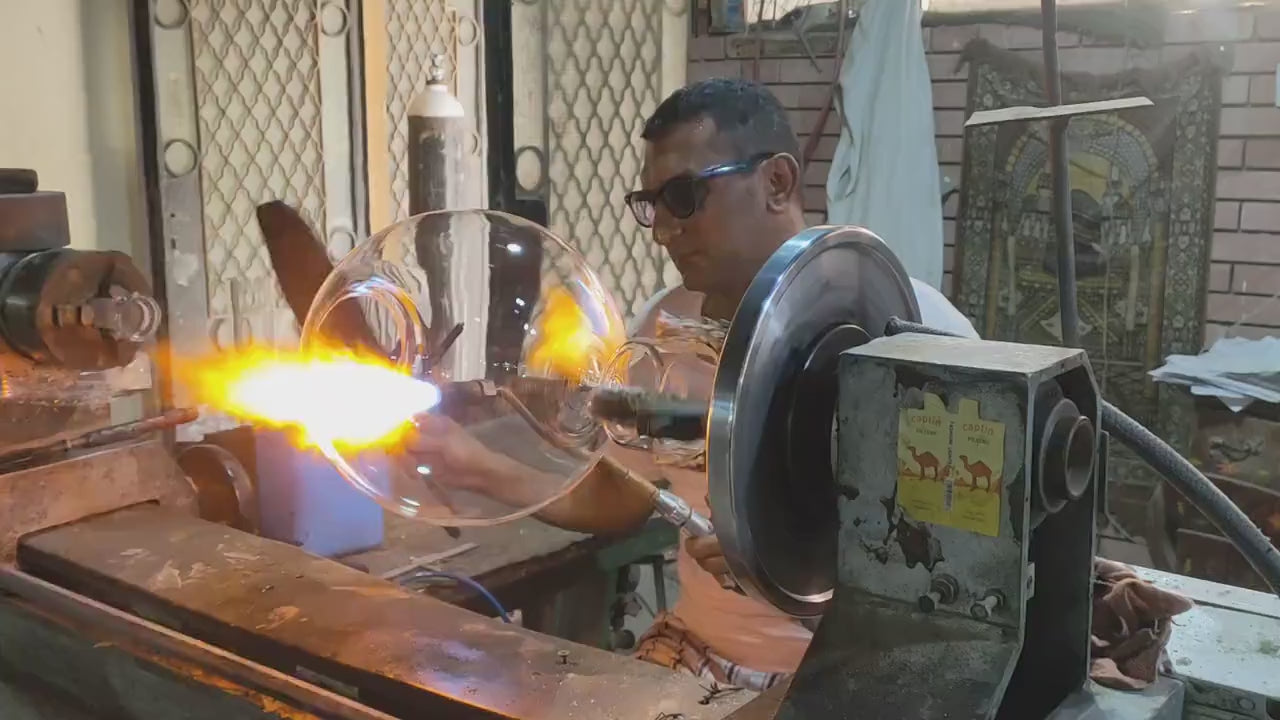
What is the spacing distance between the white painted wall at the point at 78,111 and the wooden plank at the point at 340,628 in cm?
150

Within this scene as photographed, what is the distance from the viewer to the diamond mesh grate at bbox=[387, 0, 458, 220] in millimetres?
3365

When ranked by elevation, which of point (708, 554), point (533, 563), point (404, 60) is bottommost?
point (533, 563)

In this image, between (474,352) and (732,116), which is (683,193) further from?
(474,352)

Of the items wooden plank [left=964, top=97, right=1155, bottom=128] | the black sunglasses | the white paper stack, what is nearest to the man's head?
the black sunglasses

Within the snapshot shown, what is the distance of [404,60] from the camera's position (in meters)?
3.42

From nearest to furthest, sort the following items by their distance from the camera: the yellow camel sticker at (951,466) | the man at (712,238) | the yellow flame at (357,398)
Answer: the yellow camel sticker at (951,466), the yellow flame at (357,398), the man at (712,238)

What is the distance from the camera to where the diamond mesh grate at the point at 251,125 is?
9.48 ft

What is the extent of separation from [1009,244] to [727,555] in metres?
3.03

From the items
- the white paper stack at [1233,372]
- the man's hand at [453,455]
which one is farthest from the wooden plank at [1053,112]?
the white paper stack at [1233,372]

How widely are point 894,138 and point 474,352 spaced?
2.68 meters

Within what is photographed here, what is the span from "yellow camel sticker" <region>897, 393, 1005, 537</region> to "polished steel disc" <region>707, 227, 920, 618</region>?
9 centimetres

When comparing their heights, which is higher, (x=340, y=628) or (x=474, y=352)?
(x=474, y=352)

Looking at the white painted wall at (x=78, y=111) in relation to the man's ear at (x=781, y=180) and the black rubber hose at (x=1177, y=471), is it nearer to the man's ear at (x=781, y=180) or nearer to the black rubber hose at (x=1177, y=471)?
the man's ear at (x=781, y=180)

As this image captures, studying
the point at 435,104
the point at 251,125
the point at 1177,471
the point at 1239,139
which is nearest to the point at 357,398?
the point at 1177,471
